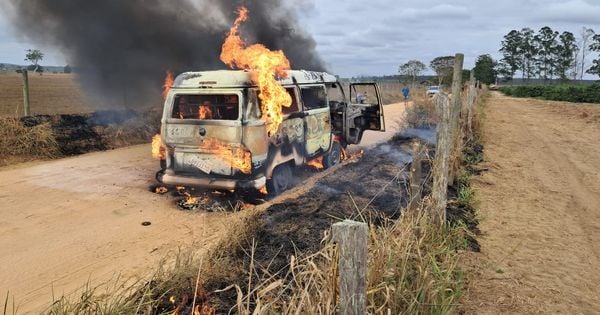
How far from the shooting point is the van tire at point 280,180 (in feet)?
25.8

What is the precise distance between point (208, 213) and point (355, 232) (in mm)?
5098

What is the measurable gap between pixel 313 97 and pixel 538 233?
4943mm

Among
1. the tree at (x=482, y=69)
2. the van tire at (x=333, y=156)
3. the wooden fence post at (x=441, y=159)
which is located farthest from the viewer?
the tree at (x=482, y=69)

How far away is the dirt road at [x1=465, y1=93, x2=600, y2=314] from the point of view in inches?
169

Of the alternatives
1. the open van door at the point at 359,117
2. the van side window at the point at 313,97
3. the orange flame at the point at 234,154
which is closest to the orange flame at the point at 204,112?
the orange flame at the point at 234,154

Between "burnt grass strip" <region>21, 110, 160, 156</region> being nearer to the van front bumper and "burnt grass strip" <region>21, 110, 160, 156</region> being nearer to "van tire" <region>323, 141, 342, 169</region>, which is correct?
the van front bumper

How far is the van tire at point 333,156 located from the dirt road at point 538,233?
3196 mm

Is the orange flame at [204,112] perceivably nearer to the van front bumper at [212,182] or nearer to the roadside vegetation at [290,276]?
the van front bumper at [212,182]

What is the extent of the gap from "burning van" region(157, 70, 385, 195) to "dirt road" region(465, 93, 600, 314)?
3.52 m

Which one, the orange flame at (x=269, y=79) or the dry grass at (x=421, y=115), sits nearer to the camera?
the orange flame at (x=269, y=79)

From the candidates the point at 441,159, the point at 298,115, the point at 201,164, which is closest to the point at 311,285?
the point at 441,159

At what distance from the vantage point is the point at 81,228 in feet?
20.5

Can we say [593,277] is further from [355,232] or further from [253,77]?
[253,77]

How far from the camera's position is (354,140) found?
10.8 meters
